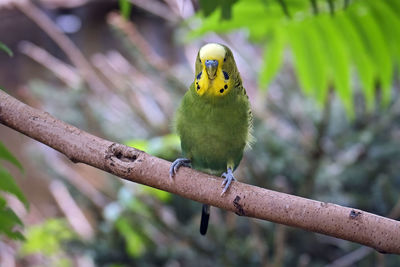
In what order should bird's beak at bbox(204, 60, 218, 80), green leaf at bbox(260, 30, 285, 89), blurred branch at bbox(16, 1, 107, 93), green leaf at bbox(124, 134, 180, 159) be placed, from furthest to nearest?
blurred branch at bbox(16, 1, 107, 93)
green leaf at bbox(124, 134, 180, 159)
green leaf at bbox(260, 30, 285, 89)
bird's beak at bbox(204, 60, 218, 80)

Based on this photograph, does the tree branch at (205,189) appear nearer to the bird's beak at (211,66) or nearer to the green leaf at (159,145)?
the bird's beak at (211,66)

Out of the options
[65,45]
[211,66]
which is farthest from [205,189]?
[65,45]

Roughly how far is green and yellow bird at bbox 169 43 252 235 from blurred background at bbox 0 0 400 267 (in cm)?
18

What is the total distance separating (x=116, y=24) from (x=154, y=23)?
1304 mm

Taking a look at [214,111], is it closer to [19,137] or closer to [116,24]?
[116,24]

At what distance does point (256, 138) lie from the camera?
1.62 meters

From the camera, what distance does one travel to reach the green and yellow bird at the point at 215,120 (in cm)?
77

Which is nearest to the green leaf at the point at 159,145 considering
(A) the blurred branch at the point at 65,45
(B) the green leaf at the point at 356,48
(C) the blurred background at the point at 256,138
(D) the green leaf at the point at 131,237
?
(C) the blurred background at the point at 256,138

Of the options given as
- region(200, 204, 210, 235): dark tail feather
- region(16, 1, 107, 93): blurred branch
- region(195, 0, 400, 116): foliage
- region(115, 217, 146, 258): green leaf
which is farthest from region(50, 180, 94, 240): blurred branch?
region(195, 0, 400, 116): foliage

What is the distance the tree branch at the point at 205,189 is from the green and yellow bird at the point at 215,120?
0.13 meters

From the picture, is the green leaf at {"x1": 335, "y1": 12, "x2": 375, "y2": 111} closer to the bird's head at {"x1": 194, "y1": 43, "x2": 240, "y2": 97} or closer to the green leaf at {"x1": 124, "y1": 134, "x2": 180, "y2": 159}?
the bird's head at {"x1": 194, "y1": 43, "x2": 240, "y2": 97}

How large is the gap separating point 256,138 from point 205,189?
985 mm

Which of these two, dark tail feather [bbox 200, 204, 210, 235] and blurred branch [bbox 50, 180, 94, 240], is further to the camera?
blurred branch [bbox 50, 180, 94, 240]

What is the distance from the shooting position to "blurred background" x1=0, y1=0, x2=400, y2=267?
3.15 feet
